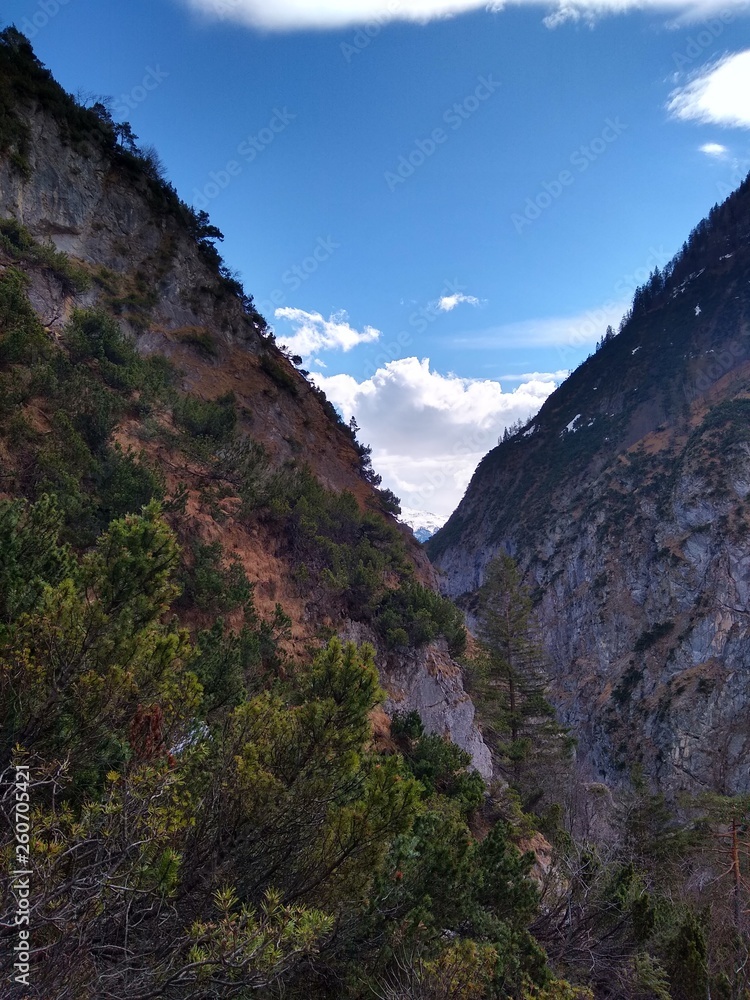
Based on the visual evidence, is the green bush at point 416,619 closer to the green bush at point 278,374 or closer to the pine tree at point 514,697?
the pine tree at point 514,697

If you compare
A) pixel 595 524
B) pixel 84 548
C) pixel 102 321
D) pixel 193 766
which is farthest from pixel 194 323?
pixel 595 524

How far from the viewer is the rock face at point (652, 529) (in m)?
36.7

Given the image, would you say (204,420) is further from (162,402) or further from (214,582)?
(214,582)

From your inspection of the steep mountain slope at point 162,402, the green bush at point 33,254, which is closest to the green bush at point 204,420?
the steep mountain slope at point 162,402

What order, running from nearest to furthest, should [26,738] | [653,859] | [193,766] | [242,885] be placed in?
[26,738] → [242,885] → [193,766] → [653,859]

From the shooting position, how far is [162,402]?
16062 millimetres

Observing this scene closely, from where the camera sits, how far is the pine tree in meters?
18.8

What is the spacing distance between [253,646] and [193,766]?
19.5ft

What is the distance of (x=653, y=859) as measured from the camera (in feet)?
48.6

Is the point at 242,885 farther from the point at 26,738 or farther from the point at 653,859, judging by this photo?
the point at 653,859

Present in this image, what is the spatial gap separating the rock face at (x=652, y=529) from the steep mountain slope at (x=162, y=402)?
12575mm

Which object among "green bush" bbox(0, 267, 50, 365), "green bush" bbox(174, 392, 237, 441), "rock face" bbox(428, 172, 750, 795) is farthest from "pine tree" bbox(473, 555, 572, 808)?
"green bush" bbox(0, 267, 50, 365)

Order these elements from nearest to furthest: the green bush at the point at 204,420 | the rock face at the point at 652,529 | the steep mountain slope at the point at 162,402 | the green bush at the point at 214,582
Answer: the steep mountain slope at the point at 162,402, the green bush at the point at 214,582, the green bush at the point at 204,420, the rock face at the point at 652,529

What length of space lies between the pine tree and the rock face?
16.7 ft
